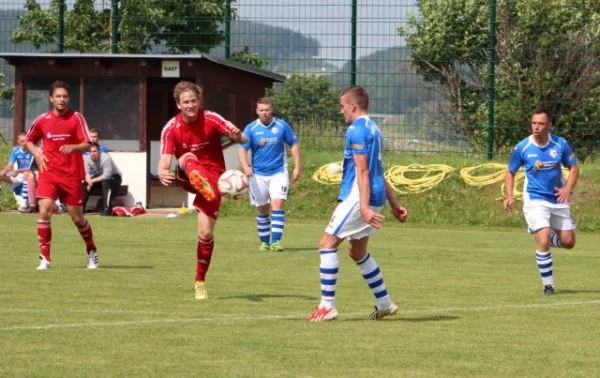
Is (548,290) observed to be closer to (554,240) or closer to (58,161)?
(554,240)

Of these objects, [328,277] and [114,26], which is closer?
[328,277]

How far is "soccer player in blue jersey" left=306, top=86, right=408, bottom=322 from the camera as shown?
9883 mm

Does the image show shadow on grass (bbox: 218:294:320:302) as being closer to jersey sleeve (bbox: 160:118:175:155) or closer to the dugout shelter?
jersey sleeve (bbox: 160:118:175:155)

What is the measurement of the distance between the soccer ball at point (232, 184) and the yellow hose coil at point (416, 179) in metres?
14.6

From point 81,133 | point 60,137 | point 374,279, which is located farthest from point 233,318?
point 60,137

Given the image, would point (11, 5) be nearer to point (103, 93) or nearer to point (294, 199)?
point (103, 93)

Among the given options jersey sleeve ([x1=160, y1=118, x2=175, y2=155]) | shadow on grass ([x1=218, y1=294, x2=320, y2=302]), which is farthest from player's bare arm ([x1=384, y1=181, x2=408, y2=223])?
jersey sleeve ([x1=160, y1=118, x2=175, y2=155])

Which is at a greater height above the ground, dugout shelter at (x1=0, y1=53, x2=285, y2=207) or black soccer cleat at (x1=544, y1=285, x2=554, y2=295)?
dugout shelter at (x1=0, y1=53, x2=285, y2=207)

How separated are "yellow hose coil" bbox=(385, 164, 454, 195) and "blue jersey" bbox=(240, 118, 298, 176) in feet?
25.4

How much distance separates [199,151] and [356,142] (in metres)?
2.34

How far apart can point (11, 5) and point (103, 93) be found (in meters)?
5.29

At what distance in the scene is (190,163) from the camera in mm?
11672

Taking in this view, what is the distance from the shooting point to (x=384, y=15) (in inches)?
1097

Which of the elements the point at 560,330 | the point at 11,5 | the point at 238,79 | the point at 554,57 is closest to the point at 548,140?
the point at 560,330
